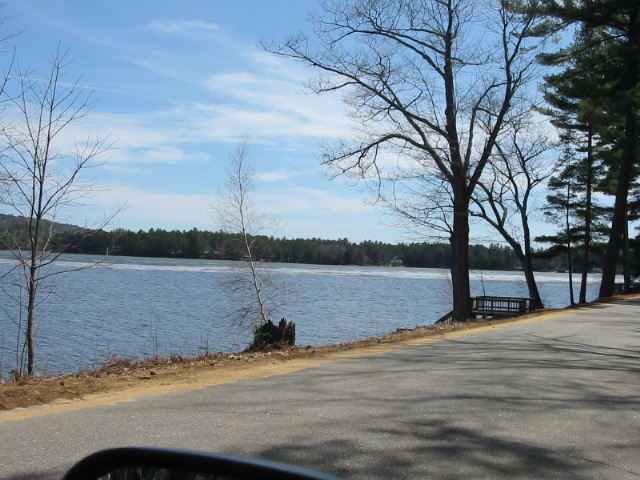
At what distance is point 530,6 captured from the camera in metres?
25.8

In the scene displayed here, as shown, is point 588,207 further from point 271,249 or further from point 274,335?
point 274,335

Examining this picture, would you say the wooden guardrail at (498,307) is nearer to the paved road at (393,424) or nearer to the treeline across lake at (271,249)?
the treeline across lake at (271,249)

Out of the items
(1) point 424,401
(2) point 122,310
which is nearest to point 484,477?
(1) point 424,401

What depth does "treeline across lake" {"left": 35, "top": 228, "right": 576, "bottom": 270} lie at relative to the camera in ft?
54.3

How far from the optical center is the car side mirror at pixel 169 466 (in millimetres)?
1842

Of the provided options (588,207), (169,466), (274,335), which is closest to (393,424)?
(169,466)

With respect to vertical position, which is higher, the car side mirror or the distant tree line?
the distant tree line

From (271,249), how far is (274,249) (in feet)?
10.0

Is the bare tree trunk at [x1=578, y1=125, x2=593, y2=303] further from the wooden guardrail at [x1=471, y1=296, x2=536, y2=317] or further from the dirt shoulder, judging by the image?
the dirt shoulder

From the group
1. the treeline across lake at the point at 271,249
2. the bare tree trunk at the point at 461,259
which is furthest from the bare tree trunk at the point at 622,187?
the bare tree trunk at the point at 461,259

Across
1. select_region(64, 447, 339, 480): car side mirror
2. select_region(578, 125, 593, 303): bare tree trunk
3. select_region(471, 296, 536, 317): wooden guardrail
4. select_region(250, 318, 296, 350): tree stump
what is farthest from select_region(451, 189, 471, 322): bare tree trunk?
select_region(64, 447, 339, 480): car side mirror

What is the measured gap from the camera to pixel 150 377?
9.82m

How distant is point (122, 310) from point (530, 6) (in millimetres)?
21111

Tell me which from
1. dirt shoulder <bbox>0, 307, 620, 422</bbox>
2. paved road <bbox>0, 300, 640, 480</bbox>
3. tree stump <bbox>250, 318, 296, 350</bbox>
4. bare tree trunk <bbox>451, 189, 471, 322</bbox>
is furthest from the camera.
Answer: bare tree trunk <bbox>451, 189, 471, 322</bbox>
